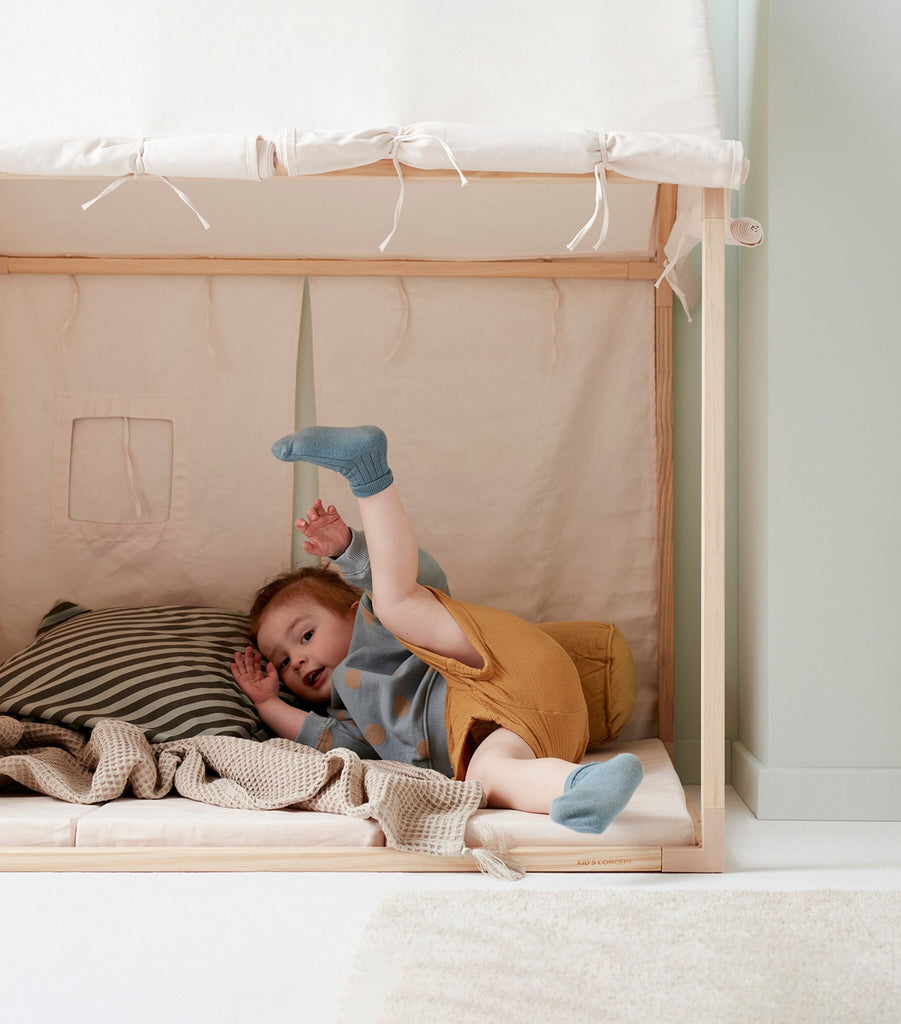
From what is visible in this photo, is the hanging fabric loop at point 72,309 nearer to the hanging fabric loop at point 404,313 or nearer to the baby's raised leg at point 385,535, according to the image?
the hanging fabric loop at point 404,313

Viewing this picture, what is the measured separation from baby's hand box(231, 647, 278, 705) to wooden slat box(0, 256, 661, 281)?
30.5 inches

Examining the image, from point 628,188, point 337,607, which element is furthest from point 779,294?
point 337,607

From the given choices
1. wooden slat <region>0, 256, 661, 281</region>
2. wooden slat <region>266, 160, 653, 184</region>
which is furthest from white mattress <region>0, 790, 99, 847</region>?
wooden slat <region>0, 256, 661, 281</region>

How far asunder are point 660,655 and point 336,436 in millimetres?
890

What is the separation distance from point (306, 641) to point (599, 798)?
29.0 inches

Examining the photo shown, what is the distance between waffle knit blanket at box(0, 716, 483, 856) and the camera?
1281mm

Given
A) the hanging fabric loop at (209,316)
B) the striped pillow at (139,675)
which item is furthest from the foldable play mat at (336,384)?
the striped pillow at (139,675)

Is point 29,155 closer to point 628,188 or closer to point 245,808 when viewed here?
point 245,808

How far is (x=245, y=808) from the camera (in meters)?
1.34

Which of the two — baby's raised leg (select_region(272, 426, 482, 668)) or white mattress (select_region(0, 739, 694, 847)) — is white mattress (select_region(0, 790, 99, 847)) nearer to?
white mattress (select_region(0, 739, 694, 847))

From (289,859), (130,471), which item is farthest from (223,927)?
(130,471)

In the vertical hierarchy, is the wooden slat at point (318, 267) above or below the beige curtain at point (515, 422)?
above

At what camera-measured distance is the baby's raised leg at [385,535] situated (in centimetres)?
141

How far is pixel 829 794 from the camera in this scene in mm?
1586
